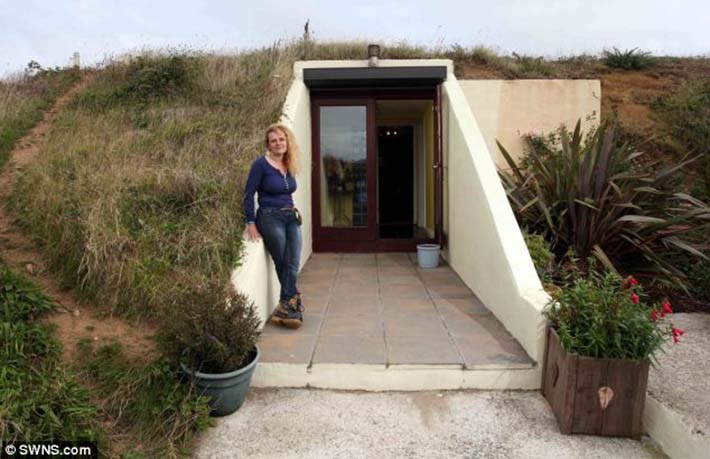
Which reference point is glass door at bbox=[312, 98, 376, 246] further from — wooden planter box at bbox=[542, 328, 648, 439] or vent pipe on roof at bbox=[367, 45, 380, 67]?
wooden planter box at bbox=[542, 328, 648, 439]

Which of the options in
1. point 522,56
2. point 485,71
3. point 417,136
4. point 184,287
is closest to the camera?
point 184,287

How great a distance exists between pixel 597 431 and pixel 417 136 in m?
7.12

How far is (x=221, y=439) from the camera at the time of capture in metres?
2.58

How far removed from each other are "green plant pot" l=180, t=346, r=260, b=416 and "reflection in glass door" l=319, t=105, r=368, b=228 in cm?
418

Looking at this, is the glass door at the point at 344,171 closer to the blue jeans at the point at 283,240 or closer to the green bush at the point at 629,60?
the blue jeans at the point at 283,240

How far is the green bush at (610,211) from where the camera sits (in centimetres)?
446

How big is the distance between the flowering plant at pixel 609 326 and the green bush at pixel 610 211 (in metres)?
1.55

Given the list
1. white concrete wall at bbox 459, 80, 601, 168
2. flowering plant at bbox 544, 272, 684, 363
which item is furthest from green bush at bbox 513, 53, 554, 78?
flowering plant at bbox 544, 272, 684, 363

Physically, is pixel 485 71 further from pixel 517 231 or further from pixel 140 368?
pixel 140 368

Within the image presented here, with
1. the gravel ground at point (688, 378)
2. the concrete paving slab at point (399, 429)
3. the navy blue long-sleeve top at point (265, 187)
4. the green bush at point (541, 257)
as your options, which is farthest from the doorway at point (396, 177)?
the concrete paving slab at point (399, 429)

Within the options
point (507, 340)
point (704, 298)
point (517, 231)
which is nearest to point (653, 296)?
point (704, 298)

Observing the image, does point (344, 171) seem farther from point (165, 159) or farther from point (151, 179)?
point (151, 179)

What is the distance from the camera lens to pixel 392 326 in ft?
12.5

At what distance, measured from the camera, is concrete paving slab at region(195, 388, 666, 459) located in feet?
8.14
